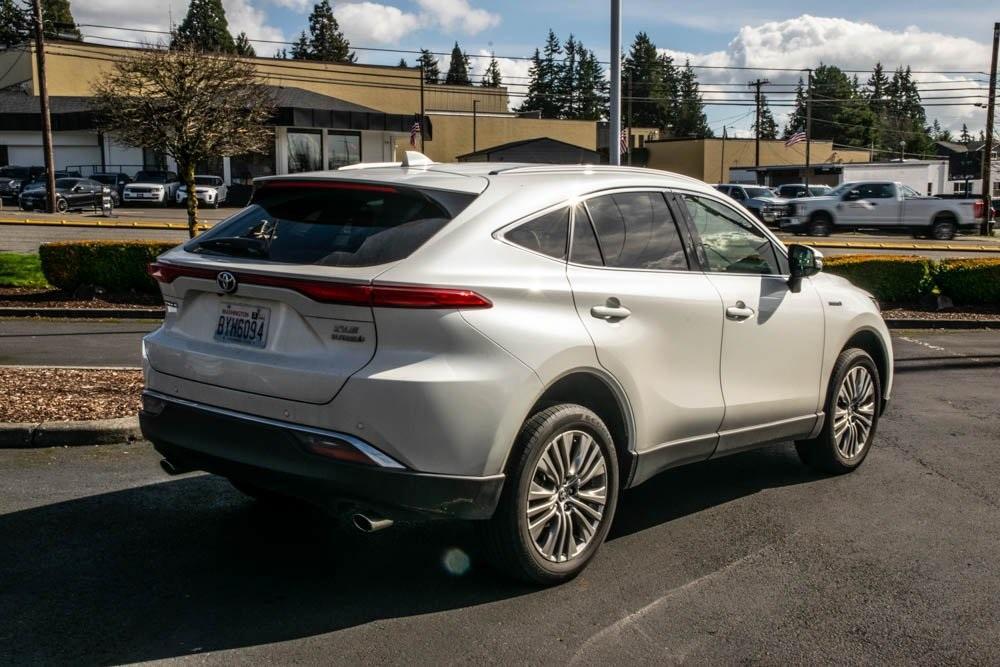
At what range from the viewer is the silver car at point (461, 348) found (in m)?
3.92

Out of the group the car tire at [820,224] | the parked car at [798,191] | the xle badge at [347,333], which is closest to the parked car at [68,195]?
the car tire at [820,224]

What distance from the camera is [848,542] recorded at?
512cm

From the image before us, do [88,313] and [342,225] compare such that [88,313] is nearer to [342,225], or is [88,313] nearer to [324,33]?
[342,225]

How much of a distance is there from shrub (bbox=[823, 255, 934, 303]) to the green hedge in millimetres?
9635

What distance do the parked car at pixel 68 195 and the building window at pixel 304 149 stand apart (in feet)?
43.1

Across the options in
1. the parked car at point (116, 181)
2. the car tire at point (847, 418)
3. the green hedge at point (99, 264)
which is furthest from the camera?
the parked car at point (116, 181)

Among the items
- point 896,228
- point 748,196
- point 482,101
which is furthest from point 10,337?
point 482,101

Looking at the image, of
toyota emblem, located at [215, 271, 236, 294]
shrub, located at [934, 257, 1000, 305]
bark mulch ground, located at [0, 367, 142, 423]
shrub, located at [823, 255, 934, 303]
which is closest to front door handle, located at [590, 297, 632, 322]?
toyota emblem, located at [215, 271, 236, 294]

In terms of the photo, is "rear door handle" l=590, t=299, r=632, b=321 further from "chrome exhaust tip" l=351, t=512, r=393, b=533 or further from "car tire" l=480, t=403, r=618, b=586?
"chrome exhaust tip" l=351, t=512, r=393, b=533

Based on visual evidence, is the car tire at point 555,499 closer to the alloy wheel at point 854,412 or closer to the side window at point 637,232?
the side window at point 637,232

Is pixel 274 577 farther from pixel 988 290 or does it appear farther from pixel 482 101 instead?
pixel 482 101

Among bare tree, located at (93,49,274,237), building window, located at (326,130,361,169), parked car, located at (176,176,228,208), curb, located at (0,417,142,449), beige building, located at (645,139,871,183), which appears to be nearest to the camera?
curb, located at (0,417,142,449)

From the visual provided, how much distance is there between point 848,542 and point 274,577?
9.04 ft

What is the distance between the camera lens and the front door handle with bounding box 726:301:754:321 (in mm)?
5274
